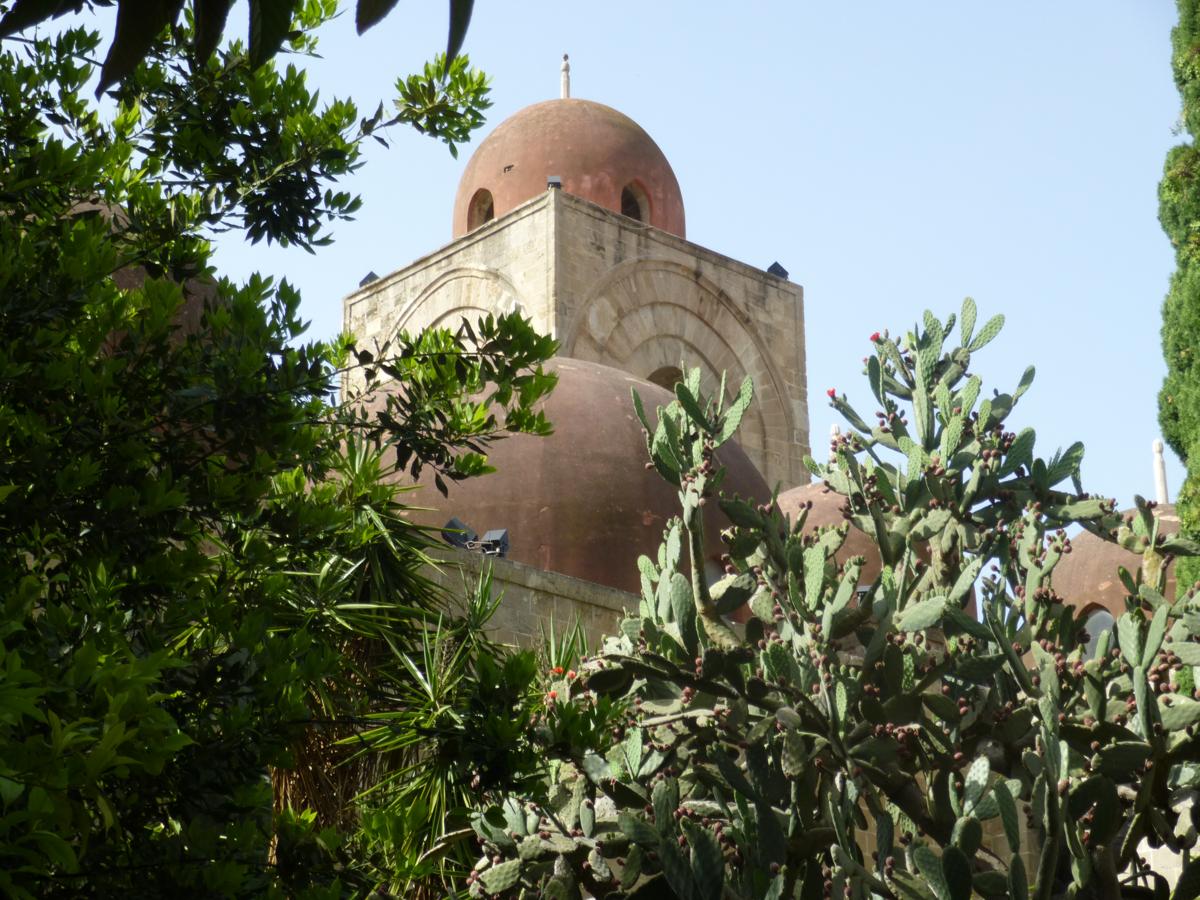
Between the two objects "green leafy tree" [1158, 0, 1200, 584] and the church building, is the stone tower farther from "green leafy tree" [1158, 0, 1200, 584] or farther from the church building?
"green leafy tree" [1158, 0, 1200, 584]

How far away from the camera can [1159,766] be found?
4730 millimetres

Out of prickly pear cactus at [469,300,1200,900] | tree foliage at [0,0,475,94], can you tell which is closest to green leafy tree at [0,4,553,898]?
prickly pear cactus at [469,300,1200,900]

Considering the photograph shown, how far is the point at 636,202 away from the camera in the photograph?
69.5ft

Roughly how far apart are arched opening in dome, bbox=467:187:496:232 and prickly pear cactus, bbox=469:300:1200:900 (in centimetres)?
1512

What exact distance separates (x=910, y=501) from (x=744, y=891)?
1.71 meters

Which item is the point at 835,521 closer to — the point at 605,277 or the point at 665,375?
the point at 605,277

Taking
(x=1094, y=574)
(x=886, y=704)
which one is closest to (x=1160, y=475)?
(x=1094, y=574)

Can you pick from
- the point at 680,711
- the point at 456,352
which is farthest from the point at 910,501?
the point at 456,352

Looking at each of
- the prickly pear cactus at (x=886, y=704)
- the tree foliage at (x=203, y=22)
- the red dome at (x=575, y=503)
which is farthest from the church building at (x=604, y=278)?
the tree foliage at (x=203, y=22)

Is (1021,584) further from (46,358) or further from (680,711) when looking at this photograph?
(46,358)

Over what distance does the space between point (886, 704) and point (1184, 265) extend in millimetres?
3812

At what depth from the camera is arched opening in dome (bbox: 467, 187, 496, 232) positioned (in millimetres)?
21141

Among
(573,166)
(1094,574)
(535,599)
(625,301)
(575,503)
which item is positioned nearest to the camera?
(535,599)

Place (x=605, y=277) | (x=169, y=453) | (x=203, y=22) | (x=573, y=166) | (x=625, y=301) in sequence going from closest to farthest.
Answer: (x=203, y=22) → (x=169, y=453) → (x=605, y=277) → (x=625, y=301) → (x=573, y=166)
